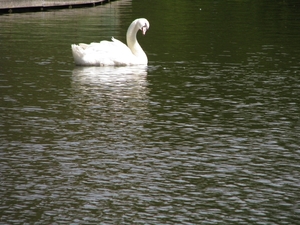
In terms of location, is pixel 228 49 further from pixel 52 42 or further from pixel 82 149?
pixel 82 149

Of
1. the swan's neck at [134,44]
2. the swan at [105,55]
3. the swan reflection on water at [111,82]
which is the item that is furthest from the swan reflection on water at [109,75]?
the swan's neck at [134,44]

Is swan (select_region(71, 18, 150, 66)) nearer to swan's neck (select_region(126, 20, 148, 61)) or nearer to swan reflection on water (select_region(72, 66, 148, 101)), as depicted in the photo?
swan's neck (select_region(126, 20, 148, 61))

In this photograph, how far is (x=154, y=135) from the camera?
563 inches

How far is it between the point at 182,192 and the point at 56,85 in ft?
28.5

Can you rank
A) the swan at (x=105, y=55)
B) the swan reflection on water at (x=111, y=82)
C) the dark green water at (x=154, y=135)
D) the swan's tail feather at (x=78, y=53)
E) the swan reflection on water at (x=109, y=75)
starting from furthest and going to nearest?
1. the swan at (x=105, y=55)
2. the swan's tail feather at (x=78, y=53)
3. the swan reflection on water at (x=109, y=75)
4. the swan reflection on water at (x=111, y=82)
5. the dark green water at (x=154, y=135)

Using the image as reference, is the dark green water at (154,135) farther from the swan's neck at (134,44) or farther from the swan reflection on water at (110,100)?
the swan's neck at (134,44)

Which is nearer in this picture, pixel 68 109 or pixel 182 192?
pixel 182 192

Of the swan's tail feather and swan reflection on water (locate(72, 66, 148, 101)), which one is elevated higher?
the swan's tail feather

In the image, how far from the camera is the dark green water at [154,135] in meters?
10.4

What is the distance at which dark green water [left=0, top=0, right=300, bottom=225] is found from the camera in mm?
10445

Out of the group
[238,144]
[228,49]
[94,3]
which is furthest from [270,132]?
[94,3]

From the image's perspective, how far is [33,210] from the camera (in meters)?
10.2

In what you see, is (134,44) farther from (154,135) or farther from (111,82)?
(154,135)

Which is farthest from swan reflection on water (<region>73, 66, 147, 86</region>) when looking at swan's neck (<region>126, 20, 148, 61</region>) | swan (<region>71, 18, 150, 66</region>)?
swan's neck (<region>126, 20, 148, 61</region>)
